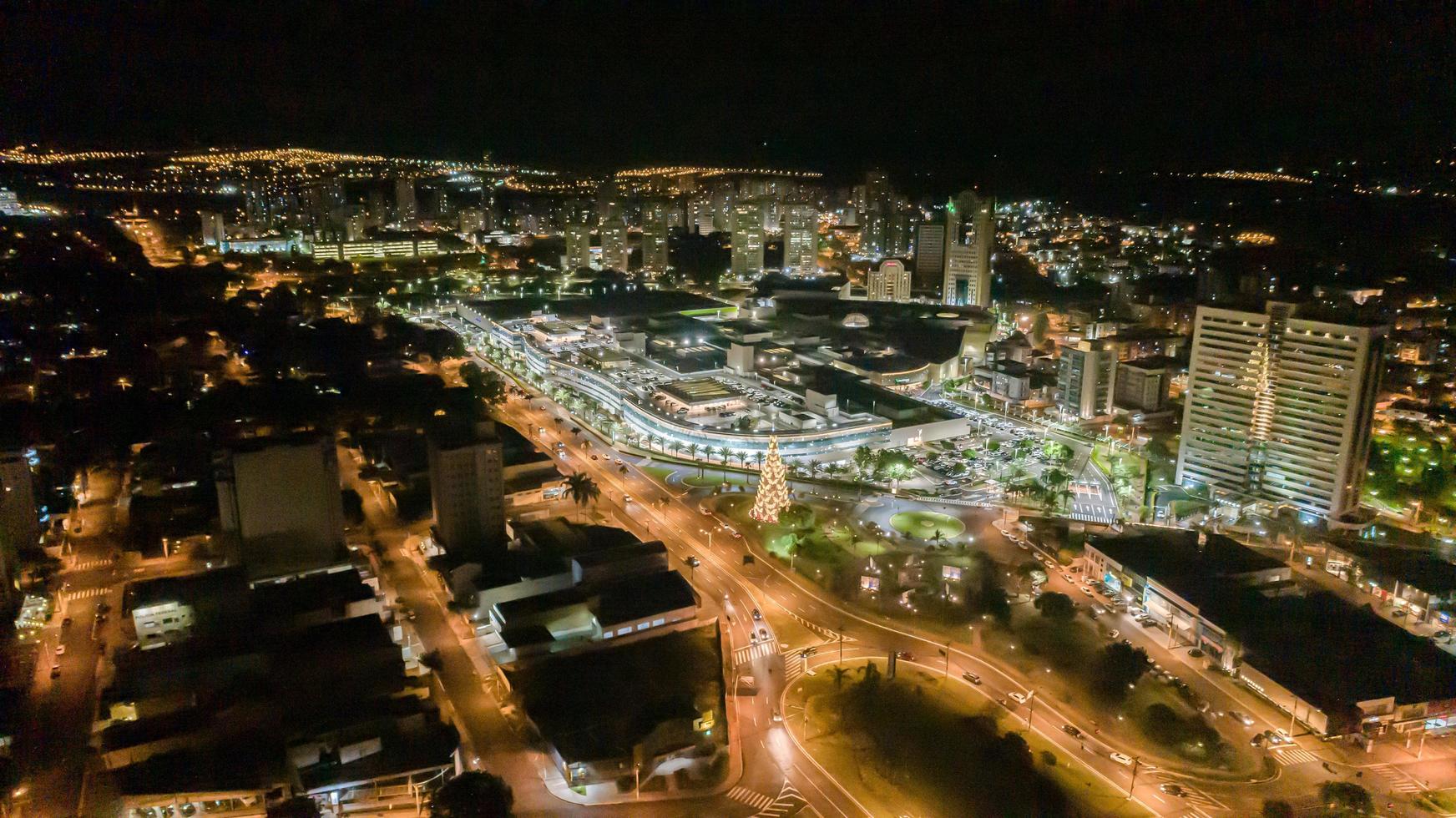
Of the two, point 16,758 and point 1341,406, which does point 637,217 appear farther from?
point 16,758

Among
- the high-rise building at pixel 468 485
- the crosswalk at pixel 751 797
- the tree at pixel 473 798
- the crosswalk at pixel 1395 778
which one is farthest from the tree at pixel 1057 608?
the high-rise building at pixel 468 485

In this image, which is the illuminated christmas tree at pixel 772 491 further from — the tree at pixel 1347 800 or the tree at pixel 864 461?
→ the tree at pixel 1347 800

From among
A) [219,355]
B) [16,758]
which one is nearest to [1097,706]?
[16,758]

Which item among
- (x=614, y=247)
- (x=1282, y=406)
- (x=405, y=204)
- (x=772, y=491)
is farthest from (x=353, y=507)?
(x=405, y=204)

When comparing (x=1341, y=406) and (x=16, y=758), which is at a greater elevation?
(x=1341, y=406)

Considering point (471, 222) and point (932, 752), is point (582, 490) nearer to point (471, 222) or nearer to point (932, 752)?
point (932, 752)

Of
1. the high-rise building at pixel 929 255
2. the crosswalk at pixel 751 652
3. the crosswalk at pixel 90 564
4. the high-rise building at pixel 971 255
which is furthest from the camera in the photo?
the high-rise building at pixel 929 255

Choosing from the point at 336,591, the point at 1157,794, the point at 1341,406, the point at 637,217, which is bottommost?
the point at 1157,794
